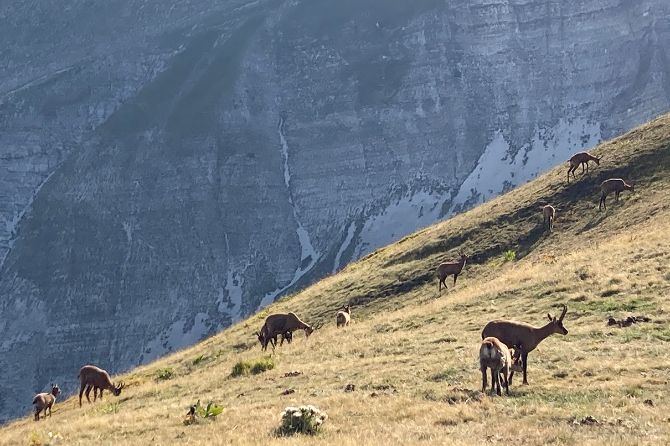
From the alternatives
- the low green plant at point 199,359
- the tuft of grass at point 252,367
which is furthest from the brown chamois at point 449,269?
the tuft of grass at point 252,367

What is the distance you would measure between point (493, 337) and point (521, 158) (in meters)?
155

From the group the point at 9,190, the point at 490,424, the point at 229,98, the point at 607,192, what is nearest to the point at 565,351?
the point at 490,424

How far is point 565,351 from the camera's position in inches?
744

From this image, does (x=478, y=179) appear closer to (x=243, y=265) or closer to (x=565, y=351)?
(x=243, y=265)

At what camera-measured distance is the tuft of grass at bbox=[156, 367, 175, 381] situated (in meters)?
33.0

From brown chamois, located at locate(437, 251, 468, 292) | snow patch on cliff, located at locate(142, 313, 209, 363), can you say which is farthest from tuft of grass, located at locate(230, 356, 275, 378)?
snow patch on cliff, located at locate(142, 313, 209, 363)

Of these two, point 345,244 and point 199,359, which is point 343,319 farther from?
point 345,244

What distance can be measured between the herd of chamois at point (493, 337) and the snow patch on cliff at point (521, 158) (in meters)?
110

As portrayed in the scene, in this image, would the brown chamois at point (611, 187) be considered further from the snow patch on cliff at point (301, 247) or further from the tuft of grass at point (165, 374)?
the snow patch on cliff at point (301, 247)

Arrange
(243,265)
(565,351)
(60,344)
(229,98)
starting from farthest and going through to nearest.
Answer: (229,98)
(243,265)
(60,344)
(565,351)

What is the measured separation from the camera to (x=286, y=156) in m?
176

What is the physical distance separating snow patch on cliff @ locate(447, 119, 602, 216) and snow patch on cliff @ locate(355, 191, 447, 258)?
500 cm

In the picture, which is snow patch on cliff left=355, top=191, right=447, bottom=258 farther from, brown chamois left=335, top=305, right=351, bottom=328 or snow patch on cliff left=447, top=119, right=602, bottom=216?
brown chamois left=335, top=305, right=351, bottom=328

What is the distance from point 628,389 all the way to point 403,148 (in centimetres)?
15970
